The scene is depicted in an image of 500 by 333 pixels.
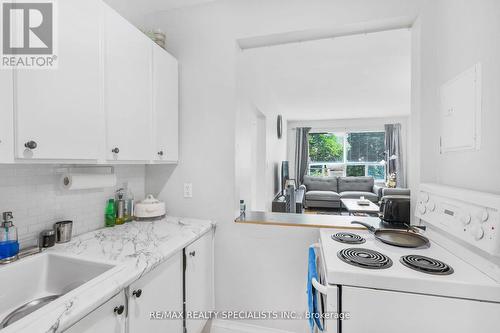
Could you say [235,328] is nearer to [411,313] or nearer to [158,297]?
[158,297]

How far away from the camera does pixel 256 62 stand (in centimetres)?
287

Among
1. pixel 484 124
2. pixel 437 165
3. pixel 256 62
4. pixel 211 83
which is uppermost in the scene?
pixel 256 62

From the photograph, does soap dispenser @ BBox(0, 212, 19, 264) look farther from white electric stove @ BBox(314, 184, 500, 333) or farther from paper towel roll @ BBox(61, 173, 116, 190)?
white electric stove @ BBox(314, 184, 500, 333)

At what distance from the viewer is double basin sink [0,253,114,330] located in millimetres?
953

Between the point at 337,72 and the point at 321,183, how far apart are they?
13.1ft

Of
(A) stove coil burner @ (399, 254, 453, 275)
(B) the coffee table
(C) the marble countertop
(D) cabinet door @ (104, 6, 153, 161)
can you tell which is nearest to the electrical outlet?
(C) the marble countertop

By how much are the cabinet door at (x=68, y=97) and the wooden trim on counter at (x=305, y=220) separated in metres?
1.09

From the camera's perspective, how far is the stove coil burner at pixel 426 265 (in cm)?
91

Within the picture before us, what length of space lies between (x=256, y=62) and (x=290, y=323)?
264 centimetres

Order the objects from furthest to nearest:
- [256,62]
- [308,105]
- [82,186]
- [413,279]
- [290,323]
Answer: [308,105]
[256,62]
[290,323]
[82,186]
[413,279]

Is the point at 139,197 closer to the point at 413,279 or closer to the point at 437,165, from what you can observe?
the point at 413,279

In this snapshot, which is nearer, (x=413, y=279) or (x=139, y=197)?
(x=413, y=279)

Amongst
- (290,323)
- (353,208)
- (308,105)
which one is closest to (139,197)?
(290,323)

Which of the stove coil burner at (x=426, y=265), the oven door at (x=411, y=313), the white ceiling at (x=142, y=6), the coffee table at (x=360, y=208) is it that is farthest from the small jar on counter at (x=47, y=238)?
the coffee table at (x=360, y=208)
